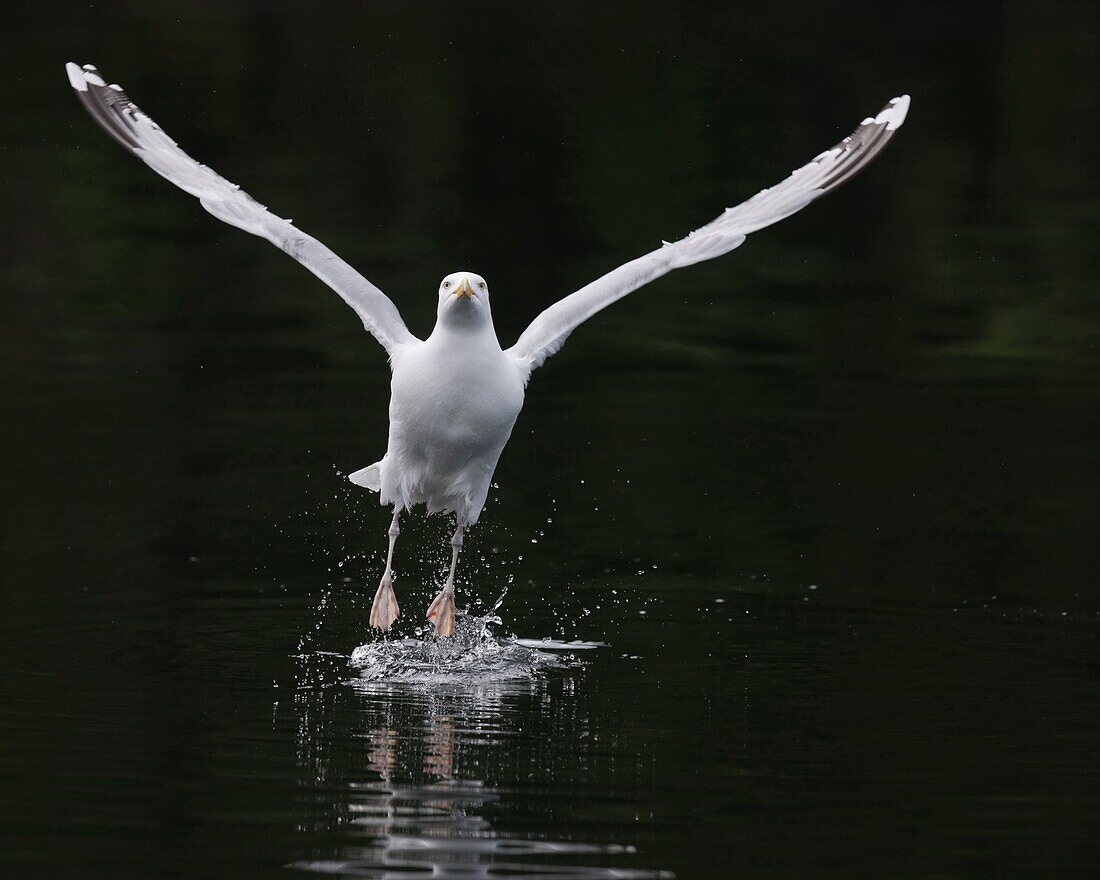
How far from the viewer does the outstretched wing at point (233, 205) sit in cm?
1220

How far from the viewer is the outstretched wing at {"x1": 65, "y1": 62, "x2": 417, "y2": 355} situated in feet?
40.0

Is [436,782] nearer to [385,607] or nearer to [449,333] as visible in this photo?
[385,607]

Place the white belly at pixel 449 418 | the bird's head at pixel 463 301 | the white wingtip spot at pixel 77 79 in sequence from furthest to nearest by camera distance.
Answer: the white wingtip spot at pixel 77 79 < the white belly at pixel 449 418 < the bird's head at pixel 463 301

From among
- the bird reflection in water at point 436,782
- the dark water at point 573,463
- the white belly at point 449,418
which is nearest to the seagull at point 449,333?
the white belly at point 449,418

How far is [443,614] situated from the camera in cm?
1210

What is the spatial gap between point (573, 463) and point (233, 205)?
14.4 feet

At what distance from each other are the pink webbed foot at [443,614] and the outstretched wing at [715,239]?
1.34 m

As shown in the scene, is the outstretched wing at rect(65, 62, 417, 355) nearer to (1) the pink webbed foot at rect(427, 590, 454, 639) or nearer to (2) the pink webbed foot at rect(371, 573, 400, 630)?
(2) the pink webbed foot at rect(371, 573, 400, 630)

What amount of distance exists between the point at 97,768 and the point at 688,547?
18.4 feet

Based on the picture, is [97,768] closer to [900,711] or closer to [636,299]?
[900,711]

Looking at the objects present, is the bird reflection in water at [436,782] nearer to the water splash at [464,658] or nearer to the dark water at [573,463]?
the dark water at [573,463]

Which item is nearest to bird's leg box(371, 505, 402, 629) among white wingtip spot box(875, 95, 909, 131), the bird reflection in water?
the bird reflection in water

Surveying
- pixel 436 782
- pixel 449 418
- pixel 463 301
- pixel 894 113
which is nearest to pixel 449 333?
pixel 463 301

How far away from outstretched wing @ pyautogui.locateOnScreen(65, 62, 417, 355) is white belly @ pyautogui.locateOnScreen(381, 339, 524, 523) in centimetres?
42
